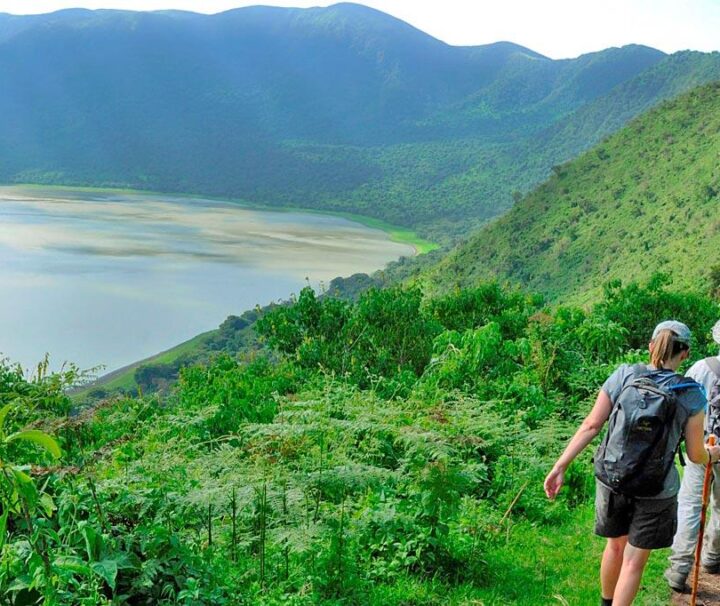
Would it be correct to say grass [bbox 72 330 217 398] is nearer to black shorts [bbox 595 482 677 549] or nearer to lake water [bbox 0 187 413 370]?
lake water [bbox 0 187 413 370]

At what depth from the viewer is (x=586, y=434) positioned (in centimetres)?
314

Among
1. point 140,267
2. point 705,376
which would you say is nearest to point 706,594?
point 705,376

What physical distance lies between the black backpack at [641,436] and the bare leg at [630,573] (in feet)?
0.89

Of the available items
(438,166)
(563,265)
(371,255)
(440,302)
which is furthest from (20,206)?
(440,302)

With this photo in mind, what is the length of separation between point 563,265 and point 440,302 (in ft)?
141

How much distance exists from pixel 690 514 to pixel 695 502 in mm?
62

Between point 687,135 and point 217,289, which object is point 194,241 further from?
point 687,135

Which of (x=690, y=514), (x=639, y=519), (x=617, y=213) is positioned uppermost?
(x=617, y=213)

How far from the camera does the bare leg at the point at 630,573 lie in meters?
3.11

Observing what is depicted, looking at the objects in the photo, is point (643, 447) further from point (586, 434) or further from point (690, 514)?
point (690, 514)

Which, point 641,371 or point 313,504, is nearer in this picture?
point 641,371

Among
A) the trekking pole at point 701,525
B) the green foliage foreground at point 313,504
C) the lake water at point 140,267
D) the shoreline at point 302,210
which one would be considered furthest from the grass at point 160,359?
the shoreline at point 302,210

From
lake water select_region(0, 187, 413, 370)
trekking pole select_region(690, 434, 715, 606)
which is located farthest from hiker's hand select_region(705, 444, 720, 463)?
lake water select_region(0, 187, 413, 370)

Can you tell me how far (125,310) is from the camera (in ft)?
222
